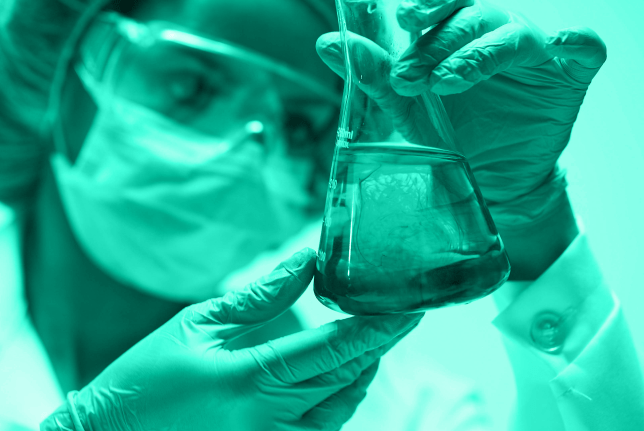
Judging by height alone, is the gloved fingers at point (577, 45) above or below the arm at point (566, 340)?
above

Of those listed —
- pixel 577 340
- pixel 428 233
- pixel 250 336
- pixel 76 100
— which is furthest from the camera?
pixel 250 336

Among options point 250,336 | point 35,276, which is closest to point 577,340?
point 250,336

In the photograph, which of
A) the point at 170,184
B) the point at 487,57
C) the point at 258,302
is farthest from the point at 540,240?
the point at 170,184

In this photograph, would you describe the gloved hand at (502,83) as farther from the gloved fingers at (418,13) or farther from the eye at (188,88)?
the eye at (188,88)

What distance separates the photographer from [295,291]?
754 mm

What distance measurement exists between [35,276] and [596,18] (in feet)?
6.16

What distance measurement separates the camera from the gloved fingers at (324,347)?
2.25 ft

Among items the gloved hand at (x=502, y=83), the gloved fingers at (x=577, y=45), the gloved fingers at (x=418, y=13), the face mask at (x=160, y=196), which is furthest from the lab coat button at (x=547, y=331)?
the face mask at (x=160, y=196)

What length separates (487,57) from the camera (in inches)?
25.3

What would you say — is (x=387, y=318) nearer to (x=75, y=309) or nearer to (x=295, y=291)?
(x=295, y=291)

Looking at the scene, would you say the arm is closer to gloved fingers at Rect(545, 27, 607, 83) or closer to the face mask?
gloved fingers at Rect(545, 27, 607, 83)

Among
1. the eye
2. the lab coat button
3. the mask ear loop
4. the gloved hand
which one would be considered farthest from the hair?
the lab coat button

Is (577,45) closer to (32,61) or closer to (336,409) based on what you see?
(336,409)

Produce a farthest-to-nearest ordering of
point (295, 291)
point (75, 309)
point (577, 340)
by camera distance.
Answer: point (75, 309)
point (577, 340)
point (295, 291)
